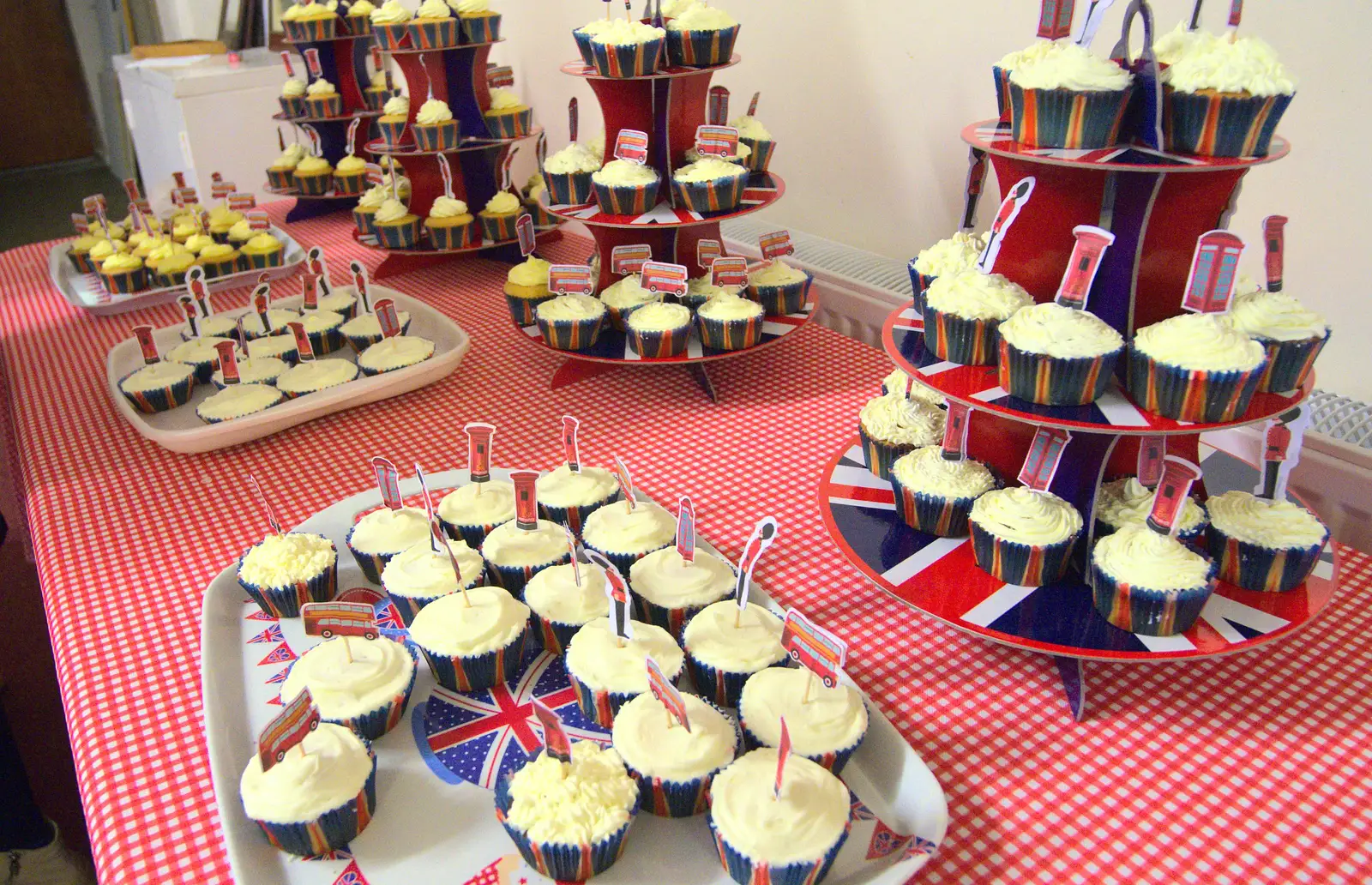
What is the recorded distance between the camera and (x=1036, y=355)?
4.29 feet

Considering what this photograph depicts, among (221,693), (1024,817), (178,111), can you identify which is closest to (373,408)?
(221,693)

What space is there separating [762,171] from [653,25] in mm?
615

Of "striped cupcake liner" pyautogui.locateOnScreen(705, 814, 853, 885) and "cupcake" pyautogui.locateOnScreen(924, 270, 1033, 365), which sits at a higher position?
"cupcake" pyautogui.locateOnScreen(924, 270, 1033, 365)

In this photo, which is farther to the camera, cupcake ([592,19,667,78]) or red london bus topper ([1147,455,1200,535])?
A: cupcake ([592,19,667,78])

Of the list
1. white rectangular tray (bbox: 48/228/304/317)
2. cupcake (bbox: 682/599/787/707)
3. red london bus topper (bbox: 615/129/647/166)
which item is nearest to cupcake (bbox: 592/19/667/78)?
red london bus topper (bbox: 615/129/647/166)

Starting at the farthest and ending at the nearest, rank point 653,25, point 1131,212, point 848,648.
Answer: point 653,25 → point 848,648 → point 1131,212

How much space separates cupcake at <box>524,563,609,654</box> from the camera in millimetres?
1593

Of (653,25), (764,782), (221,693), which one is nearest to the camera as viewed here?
(764,782)

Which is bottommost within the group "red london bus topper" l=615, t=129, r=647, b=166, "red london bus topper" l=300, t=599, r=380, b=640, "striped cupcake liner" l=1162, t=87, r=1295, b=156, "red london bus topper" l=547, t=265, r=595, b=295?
"red london bus topper" l=300, t=599, r=380, b=640

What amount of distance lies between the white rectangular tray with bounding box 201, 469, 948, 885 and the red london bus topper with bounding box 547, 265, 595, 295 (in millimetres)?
1291

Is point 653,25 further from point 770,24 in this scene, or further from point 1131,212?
point 1131,212

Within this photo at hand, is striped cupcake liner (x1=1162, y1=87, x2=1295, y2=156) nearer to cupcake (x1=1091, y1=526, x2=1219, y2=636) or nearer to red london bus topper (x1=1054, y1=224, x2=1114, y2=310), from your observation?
red london bus topper (x1=1054, y1=224, x2=1114, y2=310)

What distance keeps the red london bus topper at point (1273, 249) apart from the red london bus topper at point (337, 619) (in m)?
1.48

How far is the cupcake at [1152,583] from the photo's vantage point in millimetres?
1321
